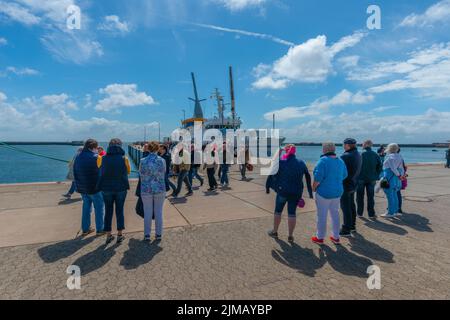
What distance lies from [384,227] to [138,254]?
5310mm

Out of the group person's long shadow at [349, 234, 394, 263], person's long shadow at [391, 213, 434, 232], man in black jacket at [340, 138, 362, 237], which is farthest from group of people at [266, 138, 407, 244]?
person's long shadow at [391, 213, 434, 232]

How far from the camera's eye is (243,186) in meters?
10.6

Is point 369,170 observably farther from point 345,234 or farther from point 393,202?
point 345,234

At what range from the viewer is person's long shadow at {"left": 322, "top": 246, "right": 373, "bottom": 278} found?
358 cm

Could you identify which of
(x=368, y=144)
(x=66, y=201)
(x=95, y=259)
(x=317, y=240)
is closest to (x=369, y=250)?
(x=317, y=240)

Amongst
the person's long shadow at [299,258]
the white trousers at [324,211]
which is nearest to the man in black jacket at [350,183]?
the white trousers at [324,211]

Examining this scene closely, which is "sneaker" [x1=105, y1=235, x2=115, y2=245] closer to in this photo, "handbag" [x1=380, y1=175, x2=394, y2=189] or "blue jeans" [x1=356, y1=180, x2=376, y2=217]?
"blue jeans" [x1=356, y1=180, x2=376, y2=217]

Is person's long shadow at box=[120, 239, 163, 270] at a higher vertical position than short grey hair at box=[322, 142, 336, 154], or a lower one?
lower

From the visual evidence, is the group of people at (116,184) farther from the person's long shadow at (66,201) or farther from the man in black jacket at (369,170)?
the man in black jacket at (369,170)

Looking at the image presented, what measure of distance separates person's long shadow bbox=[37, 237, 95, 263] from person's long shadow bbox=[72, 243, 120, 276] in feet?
1.14

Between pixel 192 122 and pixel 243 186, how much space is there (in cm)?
5233
